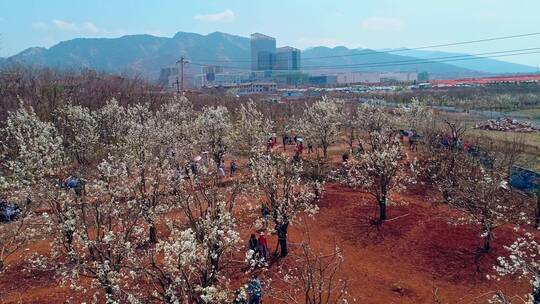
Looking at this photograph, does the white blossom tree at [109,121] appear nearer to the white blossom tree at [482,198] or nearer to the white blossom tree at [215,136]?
the white blossom tree at [215,136]

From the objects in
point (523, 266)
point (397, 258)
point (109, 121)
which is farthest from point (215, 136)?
point (523, 266)

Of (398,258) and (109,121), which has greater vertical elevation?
(109,121)

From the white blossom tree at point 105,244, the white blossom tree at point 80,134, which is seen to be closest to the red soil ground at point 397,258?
the white blossom tree at point 105,244

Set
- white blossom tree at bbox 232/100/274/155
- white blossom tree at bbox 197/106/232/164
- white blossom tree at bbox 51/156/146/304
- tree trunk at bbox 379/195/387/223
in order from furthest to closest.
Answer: white blossom tree at bbox 232/100/274/155 → white blossom tree at bbox 197/106/232/164 → tree trunk at bbox 379/195/387/223 → white blossom tree at bbox 51/156/146/304

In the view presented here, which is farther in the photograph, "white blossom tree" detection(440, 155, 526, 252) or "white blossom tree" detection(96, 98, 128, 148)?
"white blossom tree" detection(96, 98, 128, 148)

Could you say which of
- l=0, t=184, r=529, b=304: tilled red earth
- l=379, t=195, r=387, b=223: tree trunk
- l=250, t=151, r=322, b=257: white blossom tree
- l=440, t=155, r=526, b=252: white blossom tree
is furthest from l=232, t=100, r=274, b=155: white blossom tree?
l=440, t=155, r=526, b=252: white blossom tree

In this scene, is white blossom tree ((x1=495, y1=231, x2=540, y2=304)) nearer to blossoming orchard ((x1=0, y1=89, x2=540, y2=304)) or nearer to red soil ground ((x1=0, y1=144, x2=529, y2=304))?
blossoming orchard ((x1=0, y1=89, x2=540, y2=304))

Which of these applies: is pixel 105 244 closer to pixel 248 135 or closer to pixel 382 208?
pixel 382 208
